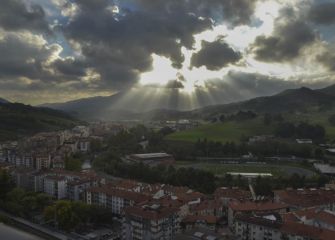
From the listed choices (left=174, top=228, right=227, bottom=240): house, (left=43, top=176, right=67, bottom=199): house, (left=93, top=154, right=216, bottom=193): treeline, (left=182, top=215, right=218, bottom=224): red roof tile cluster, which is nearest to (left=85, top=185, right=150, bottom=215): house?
(left=182, top=215, right=218, bottom=224): red roof tile cluster

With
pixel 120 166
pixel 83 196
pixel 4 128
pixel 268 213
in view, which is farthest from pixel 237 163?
pixel 4 128

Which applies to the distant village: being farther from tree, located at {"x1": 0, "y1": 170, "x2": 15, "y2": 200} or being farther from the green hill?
the green hill

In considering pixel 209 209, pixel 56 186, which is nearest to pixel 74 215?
pixel 209 209

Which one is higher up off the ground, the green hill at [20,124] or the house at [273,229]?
the green hill at [20,124]

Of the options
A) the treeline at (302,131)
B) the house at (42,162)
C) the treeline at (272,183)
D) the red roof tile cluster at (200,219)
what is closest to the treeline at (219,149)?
the house at (42,162)

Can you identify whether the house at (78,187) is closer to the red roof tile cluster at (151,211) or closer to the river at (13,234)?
the river at (13,234)

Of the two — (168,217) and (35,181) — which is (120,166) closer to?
(35,181)
